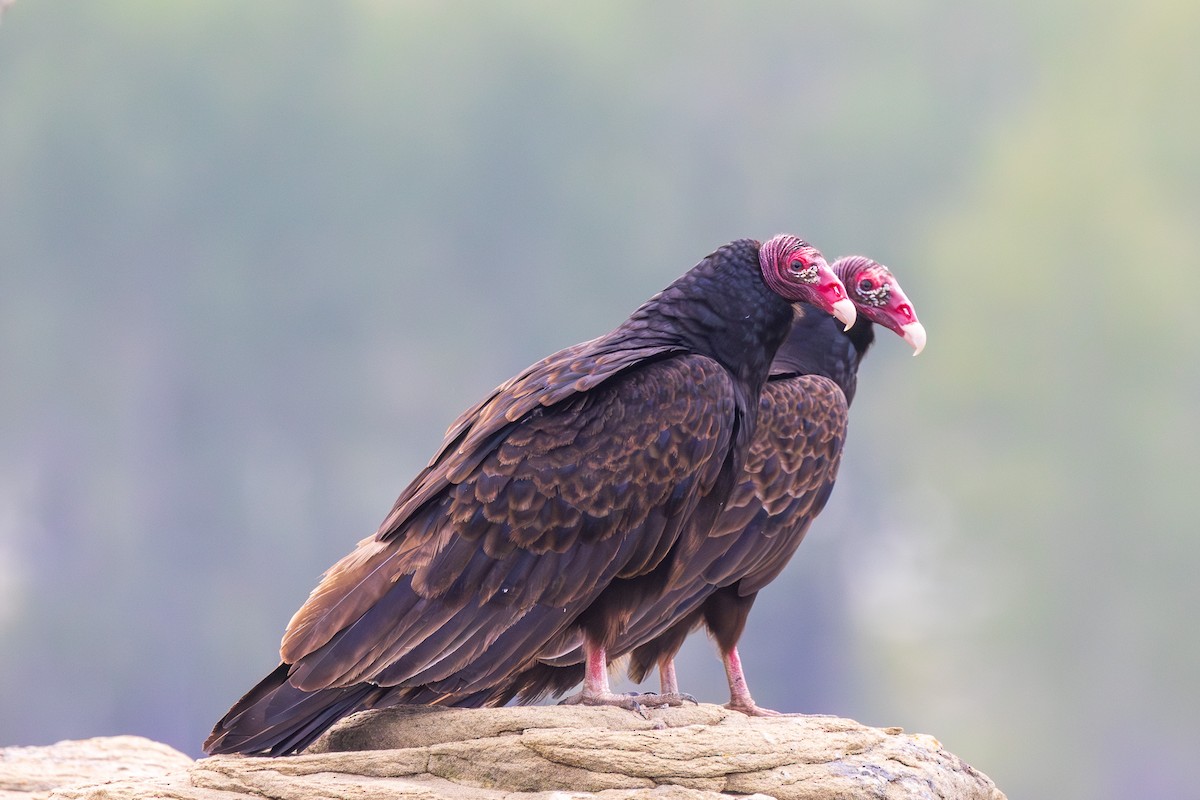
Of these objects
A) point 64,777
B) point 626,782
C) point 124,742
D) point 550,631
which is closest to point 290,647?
point 550,631

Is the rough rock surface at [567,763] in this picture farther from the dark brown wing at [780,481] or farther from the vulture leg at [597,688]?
the dark brown wing at [780,481]

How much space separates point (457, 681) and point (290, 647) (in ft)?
1.92

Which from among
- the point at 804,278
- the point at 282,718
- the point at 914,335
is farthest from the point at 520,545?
the point at 914,335

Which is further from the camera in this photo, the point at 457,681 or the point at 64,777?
the point at 64,777

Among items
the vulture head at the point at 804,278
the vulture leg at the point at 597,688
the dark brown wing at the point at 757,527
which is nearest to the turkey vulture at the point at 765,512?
the dark brown wing at the point at 757,527

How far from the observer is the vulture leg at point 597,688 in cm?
471

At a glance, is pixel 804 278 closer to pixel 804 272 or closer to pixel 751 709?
pixel 804 272

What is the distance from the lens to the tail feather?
4531 mm

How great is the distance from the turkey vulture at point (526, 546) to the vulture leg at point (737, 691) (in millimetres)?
756

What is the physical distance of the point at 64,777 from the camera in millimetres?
6031

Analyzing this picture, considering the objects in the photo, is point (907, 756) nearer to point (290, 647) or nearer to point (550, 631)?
point (550, 631)

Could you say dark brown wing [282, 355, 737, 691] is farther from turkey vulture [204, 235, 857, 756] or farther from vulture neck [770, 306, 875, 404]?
vulture neck [770, 306, 875, 404]

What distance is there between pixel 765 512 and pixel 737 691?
75cm

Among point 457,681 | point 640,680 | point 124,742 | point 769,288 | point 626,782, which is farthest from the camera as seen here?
point 124,742
